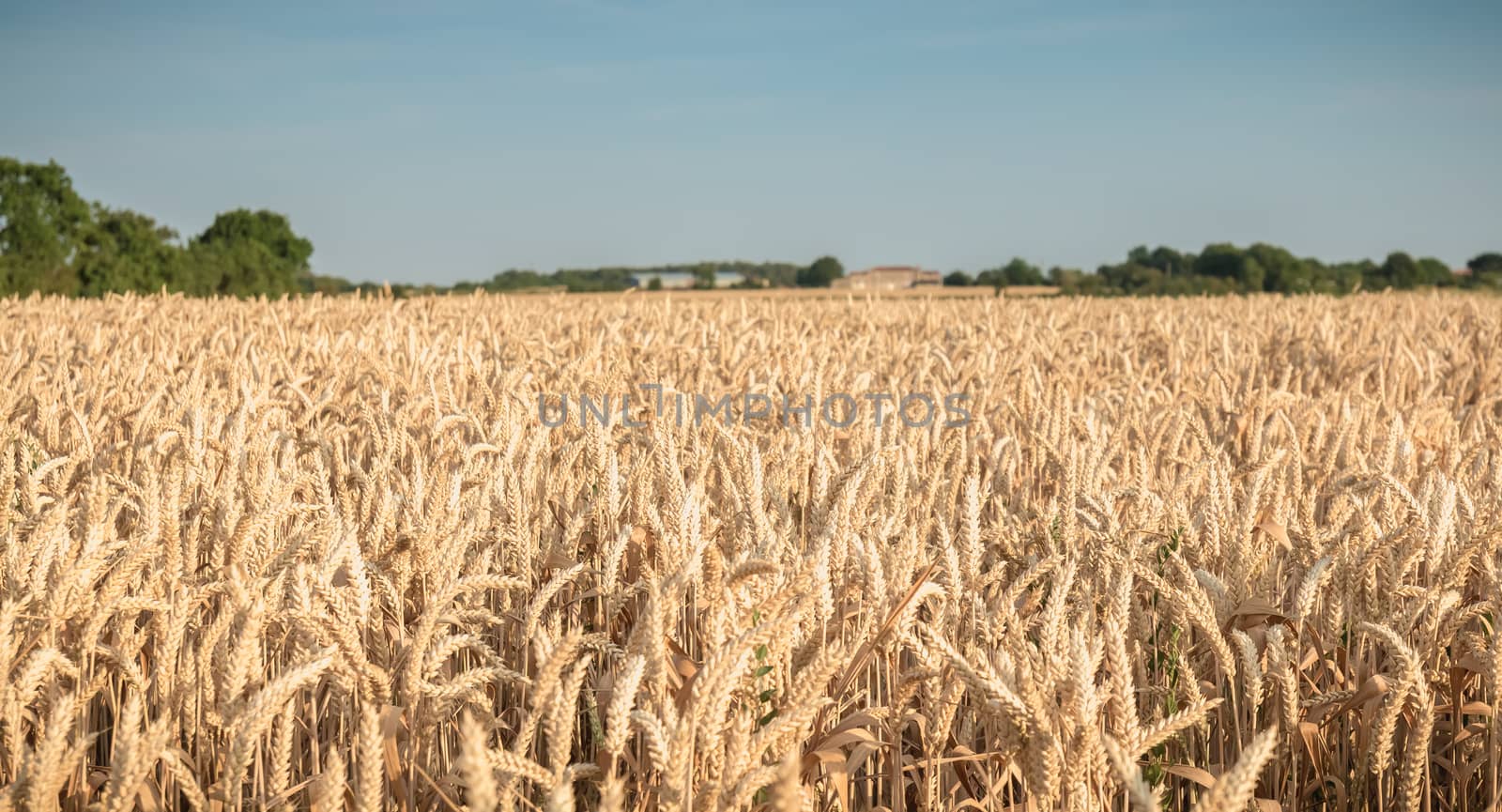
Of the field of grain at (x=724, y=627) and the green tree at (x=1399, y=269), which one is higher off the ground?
the green tree at (x=1399, y=269)

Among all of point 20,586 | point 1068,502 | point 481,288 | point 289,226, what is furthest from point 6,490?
point 289,226

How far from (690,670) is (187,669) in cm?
79

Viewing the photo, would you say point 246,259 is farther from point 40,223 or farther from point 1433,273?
point 1433,273

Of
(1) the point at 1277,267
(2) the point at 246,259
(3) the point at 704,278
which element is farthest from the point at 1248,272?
(2) the point at 246,259

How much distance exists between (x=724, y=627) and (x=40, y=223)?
44.9m

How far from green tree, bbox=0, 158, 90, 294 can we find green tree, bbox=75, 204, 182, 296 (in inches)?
18.7

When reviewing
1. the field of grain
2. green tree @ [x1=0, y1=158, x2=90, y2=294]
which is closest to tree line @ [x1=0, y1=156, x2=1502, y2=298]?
green tree @ [x1=0, y1=158, x2=90, y2=294]

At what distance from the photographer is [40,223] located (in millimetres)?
37906

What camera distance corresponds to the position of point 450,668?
2152 millimetres

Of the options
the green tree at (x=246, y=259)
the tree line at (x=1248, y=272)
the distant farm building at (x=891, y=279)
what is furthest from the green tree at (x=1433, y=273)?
the green tree at (x=246, y=259)

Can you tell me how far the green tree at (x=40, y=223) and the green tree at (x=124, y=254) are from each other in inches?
18.7

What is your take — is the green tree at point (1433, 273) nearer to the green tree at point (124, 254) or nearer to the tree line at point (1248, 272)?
the tree line at point (1248, 272)

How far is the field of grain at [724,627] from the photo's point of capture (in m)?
1.39

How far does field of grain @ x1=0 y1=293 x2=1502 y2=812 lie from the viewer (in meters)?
1.39
